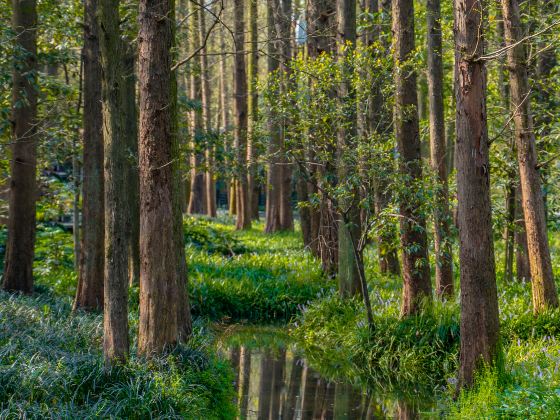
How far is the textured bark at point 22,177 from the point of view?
12891mm

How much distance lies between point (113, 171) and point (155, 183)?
907 millimetres

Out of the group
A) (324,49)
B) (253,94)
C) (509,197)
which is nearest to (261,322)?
(509,197)

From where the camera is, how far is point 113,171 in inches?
300

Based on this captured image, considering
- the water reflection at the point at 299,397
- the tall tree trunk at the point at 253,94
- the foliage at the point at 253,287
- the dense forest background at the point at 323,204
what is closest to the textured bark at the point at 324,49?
the dense forest background at the point at 323,204

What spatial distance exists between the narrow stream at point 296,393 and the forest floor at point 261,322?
0.28 m

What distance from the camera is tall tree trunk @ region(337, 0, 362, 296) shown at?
11.1 m

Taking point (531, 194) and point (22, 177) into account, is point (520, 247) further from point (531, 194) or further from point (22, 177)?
point (22, 177)

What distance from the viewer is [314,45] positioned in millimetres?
15898

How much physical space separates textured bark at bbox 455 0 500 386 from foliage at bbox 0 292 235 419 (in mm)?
2818

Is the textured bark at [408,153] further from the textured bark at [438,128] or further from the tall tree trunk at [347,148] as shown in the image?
the textured bark at [438,128]

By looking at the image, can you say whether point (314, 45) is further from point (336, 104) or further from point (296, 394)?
point (296, 394)

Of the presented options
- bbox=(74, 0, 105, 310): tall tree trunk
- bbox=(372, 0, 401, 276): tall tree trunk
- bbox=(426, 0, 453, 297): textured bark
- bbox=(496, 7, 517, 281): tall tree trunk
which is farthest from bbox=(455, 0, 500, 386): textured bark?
bbox=(74, 0, 105, 310): tall tree trunk

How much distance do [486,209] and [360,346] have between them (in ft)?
13.6

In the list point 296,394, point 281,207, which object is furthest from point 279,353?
point 281,207
